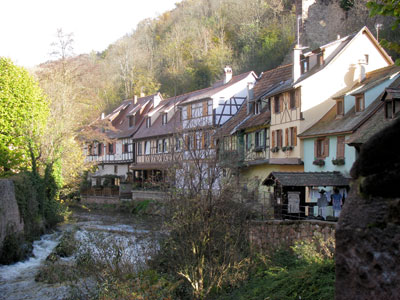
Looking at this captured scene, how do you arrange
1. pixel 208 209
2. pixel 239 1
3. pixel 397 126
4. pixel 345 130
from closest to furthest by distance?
pixel 397 126
pixel 208 209
pixel 345 130
pixel 239 1

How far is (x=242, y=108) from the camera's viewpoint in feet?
119

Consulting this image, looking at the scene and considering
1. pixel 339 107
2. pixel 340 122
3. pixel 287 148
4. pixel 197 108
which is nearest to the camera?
pixel 340 122

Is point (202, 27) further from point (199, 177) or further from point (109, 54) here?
point (199, 177)

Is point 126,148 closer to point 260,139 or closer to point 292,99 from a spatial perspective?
point 260,139

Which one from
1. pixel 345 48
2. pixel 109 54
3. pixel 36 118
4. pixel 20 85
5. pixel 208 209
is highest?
pixel 109 54

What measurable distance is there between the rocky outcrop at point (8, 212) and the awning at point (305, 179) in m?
10.4

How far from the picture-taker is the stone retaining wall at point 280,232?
1499 centimetres

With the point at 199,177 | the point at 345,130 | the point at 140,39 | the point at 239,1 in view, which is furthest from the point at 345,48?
the point at 140,39

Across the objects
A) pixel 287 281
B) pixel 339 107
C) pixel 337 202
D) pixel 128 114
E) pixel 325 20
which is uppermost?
pixel 325 20

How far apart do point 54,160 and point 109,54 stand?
56.0 metres

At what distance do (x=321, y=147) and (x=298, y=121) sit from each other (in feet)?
7.67

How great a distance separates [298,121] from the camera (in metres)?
27.6

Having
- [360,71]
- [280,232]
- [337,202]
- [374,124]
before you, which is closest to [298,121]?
[360,71]

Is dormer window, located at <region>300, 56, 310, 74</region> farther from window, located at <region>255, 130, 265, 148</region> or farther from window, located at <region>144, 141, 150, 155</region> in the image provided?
window, located at <region>144, 141, 150, 155</region>
